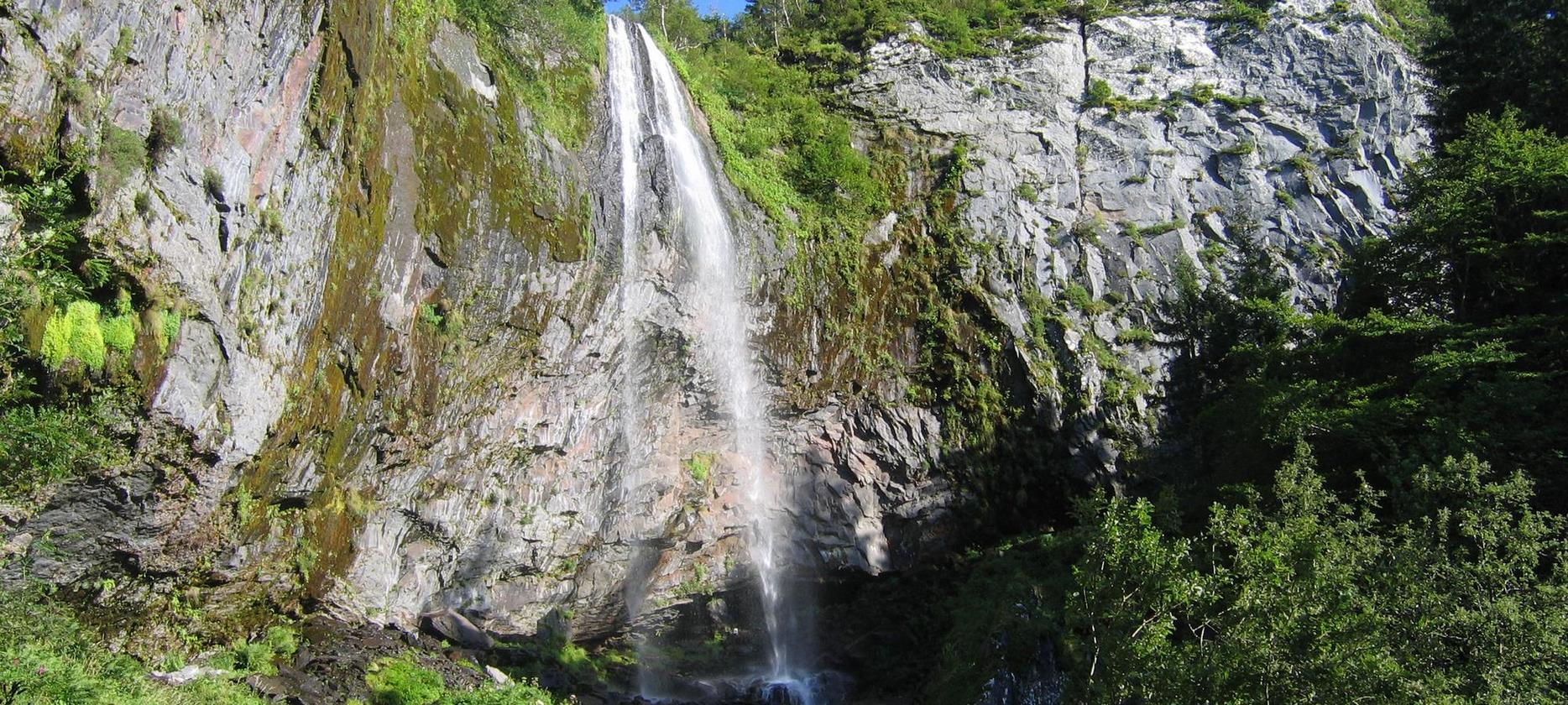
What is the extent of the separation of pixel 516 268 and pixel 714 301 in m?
4.11

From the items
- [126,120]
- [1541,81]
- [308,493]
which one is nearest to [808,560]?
[308,493]

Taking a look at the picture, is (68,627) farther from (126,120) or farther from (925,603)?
(925,603)

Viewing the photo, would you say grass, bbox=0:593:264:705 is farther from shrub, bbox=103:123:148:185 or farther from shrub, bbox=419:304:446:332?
shrub, bbox=419:304:446:332

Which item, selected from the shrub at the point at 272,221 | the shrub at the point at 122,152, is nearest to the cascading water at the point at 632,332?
the shrub at the point at 272,221

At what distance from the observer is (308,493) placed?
11.1 meters

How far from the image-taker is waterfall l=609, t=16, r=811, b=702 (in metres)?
15.6

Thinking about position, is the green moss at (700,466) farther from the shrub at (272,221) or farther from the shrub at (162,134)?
the shrub at (162,134)

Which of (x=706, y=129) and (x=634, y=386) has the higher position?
(x=706, y=129)

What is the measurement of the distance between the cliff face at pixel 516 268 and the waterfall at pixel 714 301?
17.6 inches

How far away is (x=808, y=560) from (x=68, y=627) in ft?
38.5

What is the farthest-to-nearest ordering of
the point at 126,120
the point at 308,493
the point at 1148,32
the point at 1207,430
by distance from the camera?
the point at 1148,32, the point at 1207,430, the point at 308,493, the point at 126,120

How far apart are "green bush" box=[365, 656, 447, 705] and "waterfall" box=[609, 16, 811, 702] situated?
4.90 meters

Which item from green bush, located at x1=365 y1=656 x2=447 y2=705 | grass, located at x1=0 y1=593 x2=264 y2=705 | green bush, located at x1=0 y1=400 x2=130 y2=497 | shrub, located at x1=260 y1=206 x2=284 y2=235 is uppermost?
shrub, located at x1=260 y1=206 x2=284 y2=235

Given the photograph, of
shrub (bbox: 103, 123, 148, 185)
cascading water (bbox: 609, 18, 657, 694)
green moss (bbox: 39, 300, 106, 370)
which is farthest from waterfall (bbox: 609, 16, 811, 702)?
green moss (bbox: 39, 300, 106, 370)
